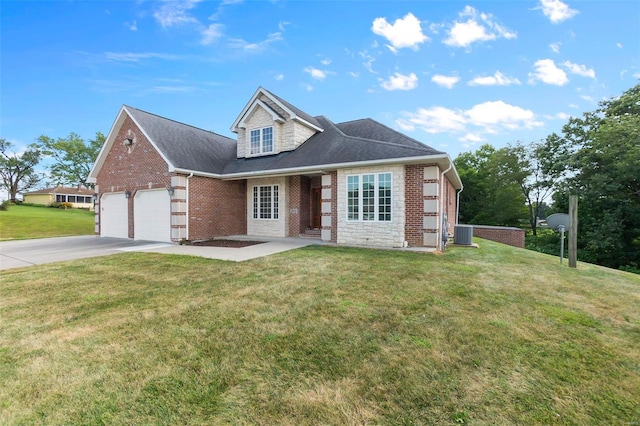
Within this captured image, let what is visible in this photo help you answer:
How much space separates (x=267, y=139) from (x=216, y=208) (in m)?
4.63

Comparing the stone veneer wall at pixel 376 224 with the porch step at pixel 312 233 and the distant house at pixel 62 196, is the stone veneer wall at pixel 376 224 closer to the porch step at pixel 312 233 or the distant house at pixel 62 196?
the porch step at pixel 312 233

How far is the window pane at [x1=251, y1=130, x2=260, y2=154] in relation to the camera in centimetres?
1522

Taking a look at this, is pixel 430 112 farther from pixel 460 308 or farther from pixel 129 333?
pixel 129 333

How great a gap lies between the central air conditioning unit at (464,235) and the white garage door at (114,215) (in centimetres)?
1712

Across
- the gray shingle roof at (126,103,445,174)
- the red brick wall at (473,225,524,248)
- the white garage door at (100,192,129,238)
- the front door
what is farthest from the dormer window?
the red brick wall at (473,225,524,248)

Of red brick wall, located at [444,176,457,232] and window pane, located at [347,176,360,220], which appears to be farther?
red brick wall, located at [444,176,457,232]

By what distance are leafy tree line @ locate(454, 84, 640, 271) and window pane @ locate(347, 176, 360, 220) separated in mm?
18412

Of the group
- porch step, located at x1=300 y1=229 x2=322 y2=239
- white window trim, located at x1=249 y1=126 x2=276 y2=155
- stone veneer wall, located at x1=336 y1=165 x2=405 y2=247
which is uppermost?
white window trim, located at x1=249 y1=126 x2=276 y2=155

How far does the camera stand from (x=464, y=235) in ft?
42.4

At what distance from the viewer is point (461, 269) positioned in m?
7.09

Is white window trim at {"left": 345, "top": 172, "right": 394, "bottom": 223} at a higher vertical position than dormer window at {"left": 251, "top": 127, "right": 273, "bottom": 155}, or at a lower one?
lower

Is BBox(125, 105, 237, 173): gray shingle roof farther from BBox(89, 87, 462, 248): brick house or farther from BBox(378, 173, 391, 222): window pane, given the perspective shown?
BBox(378, 173, 391, 222): window pane

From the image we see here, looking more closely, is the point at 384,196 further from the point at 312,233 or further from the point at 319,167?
the point at 312,233

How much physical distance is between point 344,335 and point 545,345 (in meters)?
2.39
